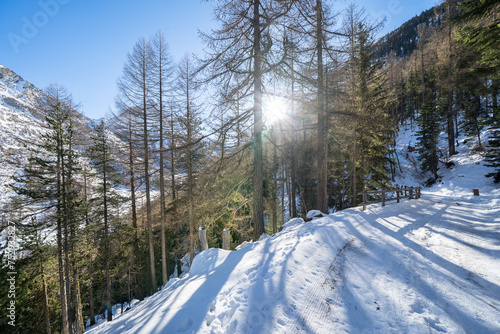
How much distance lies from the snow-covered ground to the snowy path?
1 cm

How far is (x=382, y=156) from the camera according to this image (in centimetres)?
1491

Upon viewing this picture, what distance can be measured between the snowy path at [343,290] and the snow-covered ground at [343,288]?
15 millimetres

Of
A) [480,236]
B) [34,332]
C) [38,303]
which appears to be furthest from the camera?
[38,303]

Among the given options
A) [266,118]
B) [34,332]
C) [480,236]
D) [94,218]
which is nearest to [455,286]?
[480,236]

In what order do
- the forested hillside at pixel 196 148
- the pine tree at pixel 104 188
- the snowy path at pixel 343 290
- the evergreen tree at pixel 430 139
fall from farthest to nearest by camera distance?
1. the evergreen tree at pixel 430 139
2. the pine tree at pixel 104 188
3. the forested hillside at pixel 196 148
4. the snowy path at pixel 343 290

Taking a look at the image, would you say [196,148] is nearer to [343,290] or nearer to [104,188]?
[104,188]

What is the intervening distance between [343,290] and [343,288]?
6cm

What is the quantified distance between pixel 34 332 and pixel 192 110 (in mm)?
17971

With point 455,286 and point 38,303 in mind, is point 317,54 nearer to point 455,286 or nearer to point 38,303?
point 455,286

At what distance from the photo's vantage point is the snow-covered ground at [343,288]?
8.08 feet

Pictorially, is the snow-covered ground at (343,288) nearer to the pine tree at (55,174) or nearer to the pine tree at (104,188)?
the pine tree at (55,174)

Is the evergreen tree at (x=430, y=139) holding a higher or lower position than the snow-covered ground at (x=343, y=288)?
higher

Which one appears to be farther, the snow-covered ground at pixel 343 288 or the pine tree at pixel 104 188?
the pine tree at pixel 104 188

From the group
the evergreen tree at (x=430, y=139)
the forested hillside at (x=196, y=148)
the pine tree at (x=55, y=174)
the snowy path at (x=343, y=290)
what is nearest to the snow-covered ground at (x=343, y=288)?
the snowy path at (x=343, y=290)
